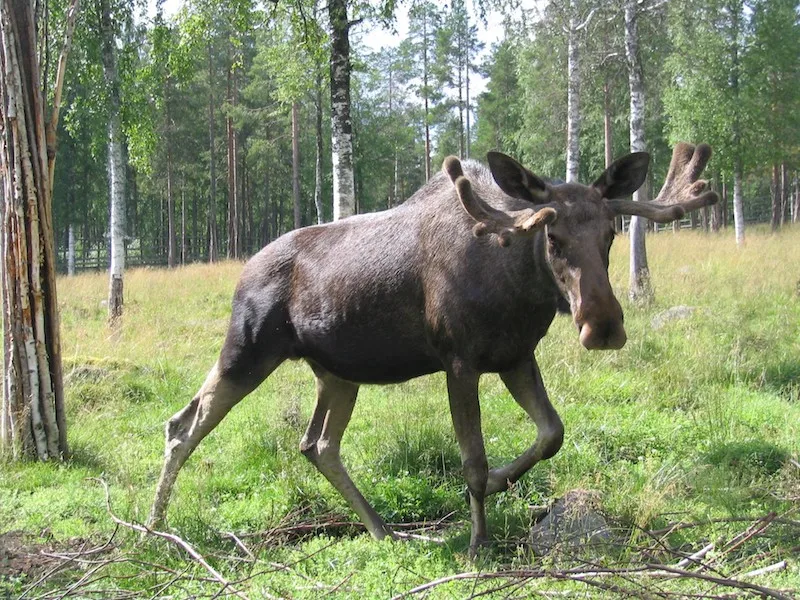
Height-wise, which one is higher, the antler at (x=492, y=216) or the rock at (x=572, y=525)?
the antler at (x=492, y=216)

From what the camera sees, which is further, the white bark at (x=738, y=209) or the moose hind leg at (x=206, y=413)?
the white bark at (x=738, y=209)

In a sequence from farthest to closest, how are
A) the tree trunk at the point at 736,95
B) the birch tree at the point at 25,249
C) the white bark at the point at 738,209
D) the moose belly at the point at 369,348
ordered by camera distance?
the tree trunk at the point at 736,95
the white bark at the point at 738,209
the birch tree at the point at 25,249
the moose belly at the point at 369,348

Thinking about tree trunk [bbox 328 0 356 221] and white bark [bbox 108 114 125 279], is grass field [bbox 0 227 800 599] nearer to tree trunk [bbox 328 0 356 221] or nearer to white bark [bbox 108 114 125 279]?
tree trunk [bbox 328 0 356 221]

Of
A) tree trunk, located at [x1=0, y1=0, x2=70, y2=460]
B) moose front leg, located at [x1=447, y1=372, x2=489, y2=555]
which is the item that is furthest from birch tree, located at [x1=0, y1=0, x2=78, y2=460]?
moose front leg, located at [x1=447, y1=372, x2=489, y2=555]

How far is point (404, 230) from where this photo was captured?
5.02m

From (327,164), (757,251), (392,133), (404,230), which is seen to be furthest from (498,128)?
(404,230)

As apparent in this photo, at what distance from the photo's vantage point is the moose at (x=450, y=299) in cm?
392

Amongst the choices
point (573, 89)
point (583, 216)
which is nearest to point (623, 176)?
point (583, 216)

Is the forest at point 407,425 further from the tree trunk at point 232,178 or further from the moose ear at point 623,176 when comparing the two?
the tree trunk at point 232,178

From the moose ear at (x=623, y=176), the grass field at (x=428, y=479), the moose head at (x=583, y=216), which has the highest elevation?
the moose ear at (x=623, y=176)

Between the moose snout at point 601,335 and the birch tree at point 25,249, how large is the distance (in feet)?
15.9

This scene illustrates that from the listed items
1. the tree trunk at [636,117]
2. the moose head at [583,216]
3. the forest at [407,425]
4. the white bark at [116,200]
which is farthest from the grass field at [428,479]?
the white bark at [116,200]

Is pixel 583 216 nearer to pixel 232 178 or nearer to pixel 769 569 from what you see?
pixel 769 569

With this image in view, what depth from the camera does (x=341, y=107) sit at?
1009 cm
